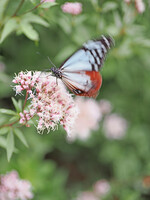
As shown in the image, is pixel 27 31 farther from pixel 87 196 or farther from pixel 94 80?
pixel 87 196

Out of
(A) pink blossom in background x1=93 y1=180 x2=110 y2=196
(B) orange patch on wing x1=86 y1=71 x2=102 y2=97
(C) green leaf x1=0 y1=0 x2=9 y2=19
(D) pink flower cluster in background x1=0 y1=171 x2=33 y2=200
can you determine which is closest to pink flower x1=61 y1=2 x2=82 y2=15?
(C) green leaf x1=0 y1=0 x2=9 y2=19

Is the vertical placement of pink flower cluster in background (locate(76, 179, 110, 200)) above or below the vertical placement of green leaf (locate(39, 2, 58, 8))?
below

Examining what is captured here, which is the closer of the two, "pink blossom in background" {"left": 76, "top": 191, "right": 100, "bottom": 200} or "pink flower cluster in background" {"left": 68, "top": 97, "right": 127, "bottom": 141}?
"pink blossom in background" {"left": 76, "top": 191, "right": 100, "bottom": 200}

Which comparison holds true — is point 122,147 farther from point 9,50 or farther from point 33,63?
point 9,50

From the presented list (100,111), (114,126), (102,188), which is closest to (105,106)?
(100,111)

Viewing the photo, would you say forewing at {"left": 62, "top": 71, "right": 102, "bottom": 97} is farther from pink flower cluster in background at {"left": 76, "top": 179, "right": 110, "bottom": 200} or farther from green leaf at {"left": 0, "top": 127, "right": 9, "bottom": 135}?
pink flower cluster in background at {"left": 76, "top": 179, "right": 110, "bottom": 200}

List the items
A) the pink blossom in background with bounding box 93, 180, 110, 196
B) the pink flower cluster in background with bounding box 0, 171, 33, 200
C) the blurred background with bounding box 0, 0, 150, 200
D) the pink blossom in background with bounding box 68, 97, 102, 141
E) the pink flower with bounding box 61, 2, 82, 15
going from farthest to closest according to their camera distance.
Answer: the pink blossom in background with bounding box 68, 97, 102, 141 → the pink blossom in background with bounding box 93, 180, 110, 196 → the blurred background with bounding box 0, 0, 150, 200 → the pink flower with bounding box 61, 2, 82, 15 → the pink flower cluster in background with bounding box 0, 171, 33, 200
